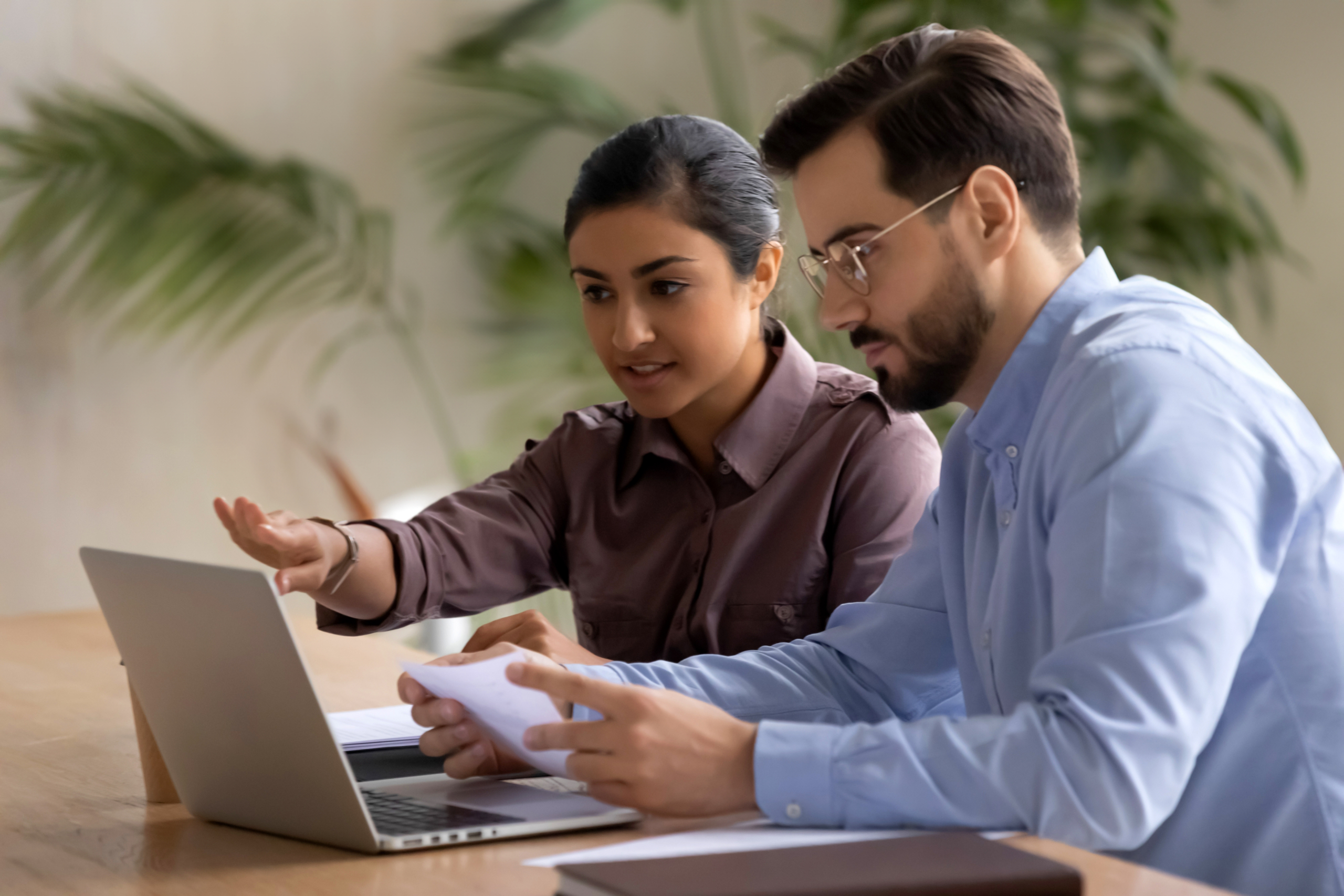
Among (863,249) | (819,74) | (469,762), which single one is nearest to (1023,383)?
(863,249)

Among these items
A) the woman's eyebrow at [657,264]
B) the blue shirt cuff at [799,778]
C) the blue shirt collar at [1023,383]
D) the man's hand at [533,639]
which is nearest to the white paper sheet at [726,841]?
the blue shirt cuff at [799,778]

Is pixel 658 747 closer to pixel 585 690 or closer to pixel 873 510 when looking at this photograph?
pixel 585 690

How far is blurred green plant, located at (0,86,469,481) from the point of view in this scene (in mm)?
3088

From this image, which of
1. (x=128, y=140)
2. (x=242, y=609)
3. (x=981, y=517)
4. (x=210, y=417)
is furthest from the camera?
(x=210, y=417)

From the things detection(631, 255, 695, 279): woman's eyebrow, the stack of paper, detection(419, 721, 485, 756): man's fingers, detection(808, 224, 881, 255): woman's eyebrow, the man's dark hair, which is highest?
the man's dark hair

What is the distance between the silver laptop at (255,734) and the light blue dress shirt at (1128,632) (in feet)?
0.65

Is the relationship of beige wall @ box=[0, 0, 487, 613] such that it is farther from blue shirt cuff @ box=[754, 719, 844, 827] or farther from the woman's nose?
blue shirt cuff @ box=[754, 719, 844, 827]

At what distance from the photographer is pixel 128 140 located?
310 centimetres

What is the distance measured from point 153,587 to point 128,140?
2.43m

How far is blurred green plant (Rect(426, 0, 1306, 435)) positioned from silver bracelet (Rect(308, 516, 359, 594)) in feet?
3.30

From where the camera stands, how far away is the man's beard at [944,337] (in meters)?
1.16

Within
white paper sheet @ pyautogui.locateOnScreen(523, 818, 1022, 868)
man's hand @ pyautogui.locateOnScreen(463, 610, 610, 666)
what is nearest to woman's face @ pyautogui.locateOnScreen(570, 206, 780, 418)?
man's hand @ pyautogui.locateOnScreen(463, 610, 610, 666)

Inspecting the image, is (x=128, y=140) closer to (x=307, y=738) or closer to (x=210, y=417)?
(x=210, y=417)

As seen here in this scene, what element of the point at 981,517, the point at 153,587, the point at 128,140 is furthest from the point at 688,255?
the point at 128,140
